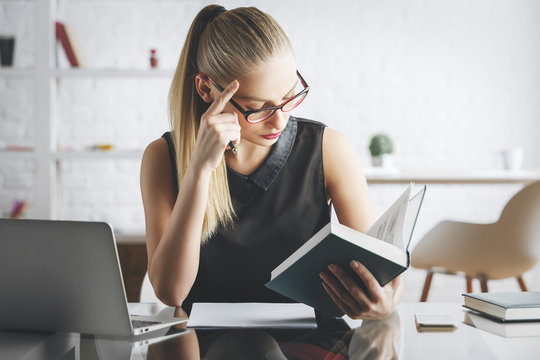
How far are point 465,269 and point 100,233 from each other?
1802 millimetres

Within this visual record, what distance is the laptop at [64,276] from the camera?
719mm

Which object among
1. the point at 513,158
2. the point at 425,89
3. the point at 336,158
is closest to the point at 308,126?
the point at 336,158

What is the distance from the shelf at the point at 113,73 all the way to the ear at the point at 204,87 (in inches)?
58.9

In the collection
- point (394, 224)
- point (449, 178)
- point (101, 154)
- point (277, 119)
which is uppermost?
point (277, 119)

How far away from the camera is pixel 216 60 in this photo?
1.14 metres

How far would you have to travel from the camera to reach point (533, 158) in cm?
341

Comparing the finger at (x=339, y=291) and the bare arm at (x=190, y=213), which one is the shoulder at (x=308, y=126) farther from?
the finger at (x=339, y=291)

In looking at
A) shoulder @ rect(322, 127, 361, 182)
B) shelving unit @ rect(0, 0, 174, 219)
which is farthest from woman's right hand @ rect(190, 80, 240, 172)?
shelving unit @ rect(0, 0, 174, 219)

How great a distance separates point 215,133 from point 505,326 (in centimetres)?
65

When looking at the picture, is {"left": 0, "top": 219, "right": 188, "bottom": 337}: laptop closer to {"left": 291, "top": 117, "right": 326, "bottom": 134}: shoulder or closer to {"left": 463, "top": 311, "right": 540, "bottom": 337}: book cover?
{"left": 463, "top": 311, "right": 540, "bottom": 337}: book cover

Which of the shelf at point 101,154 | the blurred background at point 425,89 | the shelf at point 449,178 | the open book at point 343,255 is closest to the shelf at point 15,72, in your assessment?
the shelf at point 101,154

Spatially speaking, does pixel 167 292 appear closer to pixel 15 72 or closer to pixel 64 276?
pixel 64 276

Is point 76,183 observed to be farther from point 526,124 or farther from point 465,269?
point 526,124

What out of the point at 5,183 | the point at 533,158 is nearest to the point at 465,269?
the point at 533,158
